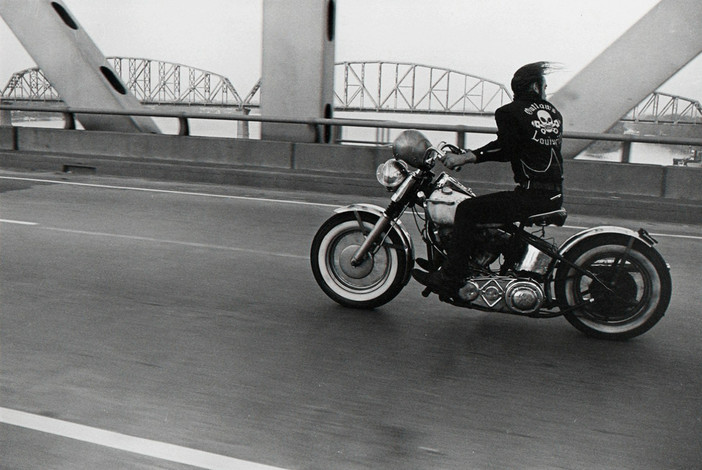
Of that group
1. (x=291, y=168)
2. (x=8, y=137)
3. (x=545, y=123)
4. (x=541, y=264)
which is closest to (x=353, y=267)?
(x=541, y=264)

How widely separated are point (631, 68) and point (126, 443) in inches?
410

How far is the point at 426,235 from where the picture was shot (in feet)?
19.4

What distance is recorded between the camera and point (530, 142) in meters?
5.43

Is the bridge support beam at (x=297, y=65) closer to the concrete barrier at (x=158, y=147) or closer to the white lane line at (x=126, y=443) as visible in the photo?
the concrete barrier at (x=158, y=147)

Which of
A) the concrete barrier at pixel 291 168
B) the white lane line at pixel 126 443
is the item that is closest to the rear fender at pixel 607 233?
the white lane line at pixel 126 443

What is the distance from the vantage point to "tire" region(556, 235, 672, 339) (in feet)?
17.8

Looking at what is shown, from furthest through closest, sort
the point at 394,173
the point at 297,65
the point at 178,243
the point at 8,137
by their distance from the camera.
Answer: the point at 8,137 < the point at 297,65 < the point at 178,243 < the point at 394,173

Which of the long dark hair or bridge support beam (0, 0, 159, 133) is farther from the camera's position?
bridge support beam (0, 0, 159, 133)

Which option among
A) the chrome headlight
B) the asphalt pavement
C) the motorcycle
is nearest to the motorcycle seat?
the motorcycle

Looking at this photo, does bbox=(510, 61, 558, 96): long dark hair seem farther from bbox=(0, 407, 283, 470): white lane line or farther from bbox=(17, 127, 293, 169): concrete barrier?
bbox=(17, 127, 293, 169): concrete barrier

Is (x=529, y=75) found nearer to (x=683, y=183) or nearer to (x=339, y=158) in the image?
(x=683, y=183)

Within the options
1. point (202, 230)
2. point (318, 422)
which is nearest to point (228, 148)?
point (202, 230)

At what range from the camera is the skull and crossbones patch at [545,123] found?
17.8 feet

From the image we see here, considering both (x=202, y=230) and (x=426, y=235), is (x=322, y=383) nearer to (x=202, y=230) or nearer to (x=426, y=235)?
(x=426, y=235)
